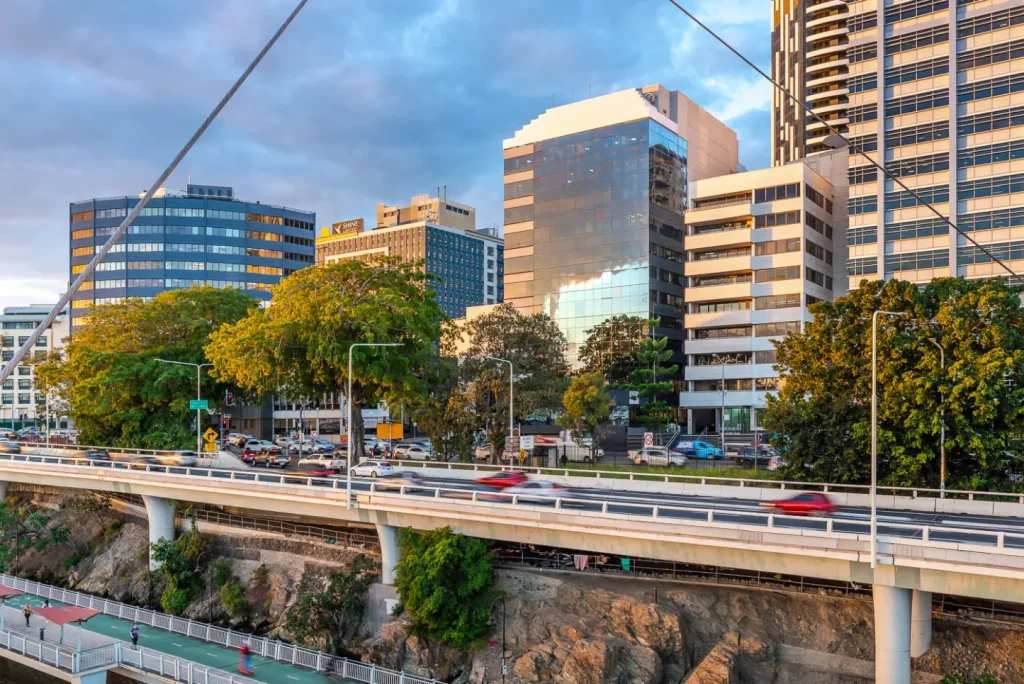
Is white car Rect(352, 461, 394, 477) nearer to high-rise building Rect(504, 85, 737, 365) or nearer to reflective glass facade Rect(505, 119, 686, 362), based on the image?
high-rise building Rect(504, 85, 737, 365)

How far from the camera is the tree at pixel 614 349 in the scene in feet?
312

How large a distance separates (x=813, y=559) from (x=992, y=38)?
77.0 meters

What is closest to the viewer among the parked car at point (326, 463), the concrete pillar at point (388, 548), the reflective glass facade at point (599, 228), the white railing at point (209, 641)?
the white railing at point (209, 641)

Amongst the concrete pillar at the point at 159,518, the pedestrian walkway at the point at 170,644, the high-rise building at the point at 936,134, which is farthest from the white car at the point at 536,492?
the high-rise building at the point at 936,134

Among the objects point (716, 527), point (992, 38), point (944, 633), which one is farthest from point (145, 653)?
point (992, 38)

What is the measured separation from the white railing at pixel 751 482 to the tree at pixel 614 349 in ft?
117

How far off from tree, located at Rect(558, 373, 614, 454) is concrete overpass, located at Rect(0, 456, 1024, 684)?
2176 cm

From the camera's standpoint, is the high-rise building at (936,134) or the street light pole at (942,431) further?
the high-rise building at (936,134)

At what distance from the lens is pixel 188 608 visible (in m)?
49.4

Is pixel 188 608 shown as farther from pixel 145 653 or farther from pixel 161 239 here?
pixel 161 239

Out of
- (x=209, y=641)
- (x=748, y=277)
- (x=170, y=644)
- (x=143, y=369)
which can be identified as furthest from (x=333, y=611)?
(x=748, y=277)

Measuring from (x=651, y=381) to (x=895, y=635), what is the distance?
6746cm

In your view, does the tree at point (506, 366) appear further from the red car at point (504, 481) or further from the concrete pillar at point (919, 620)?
the concrete pillar at point (919, 620)

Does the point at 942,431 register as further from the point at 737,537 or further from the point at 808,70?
the point at 808,70
